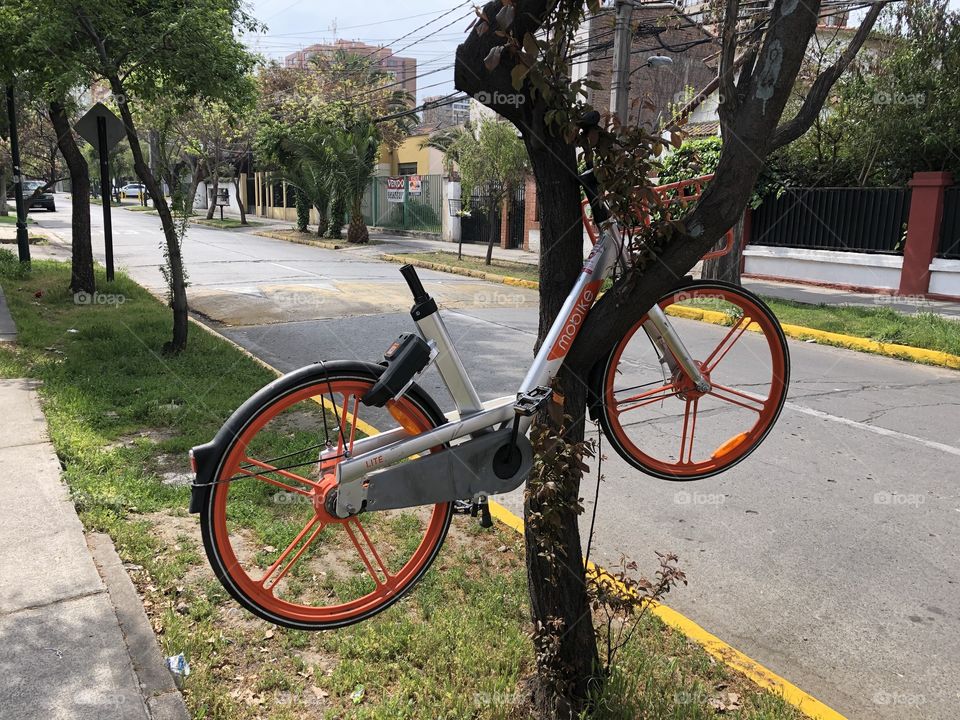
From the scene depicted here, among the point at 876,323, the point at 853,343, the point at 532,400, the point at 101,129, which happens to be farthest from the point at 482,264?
the point at 532,400

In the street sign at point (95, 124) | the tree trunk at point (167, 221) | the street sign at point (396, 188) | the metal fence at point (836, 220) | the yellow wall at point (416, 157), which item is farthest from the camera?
the yellow wall at point (416, 157)

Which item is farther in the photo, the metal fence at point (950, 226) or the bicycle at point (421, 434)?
the metal fence at point (950, 226)

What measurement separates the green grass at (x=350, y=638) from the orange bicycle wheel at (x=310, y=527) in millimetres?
113

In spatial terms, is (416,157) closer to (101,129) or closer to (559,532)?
(101,129)

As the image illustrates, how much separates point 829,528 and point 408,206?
97.4 feet

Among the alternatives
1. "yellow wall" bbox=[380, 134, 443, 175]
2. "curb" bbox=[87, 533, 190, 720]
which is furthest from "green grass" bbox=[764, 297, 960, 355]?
"yellow wall" bbox=[380, 134, 443, 175]

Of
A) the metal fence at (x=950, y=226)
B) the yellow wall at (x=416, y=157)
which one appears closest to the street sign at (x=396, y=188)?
the yellow wall at (x=416, y=157)

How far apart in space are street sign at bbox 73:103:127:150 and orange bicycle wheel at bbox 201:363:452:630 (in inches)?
238

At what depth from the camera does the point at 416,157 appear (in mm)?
38531

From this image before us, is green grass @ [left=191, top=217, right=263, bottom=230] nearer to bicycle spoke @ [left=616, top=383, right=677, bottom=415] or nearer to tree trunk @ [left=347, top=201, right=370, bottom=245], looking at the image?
tree trunk @ [left=347, top=201, right=370, bottom=245]

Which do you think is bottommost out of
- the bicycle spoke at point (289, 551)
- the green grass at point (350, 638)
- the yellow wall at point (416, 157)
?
the green grass at point (350, 638)

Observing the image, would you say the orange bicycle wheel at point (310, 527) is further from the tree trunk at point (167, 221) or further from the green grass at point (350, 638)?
the tree trunk at point (167, 221)

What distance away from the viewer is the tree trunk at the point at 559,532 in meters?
2.54

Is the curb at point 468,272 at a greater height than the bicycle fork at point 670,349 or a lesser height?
lesser
